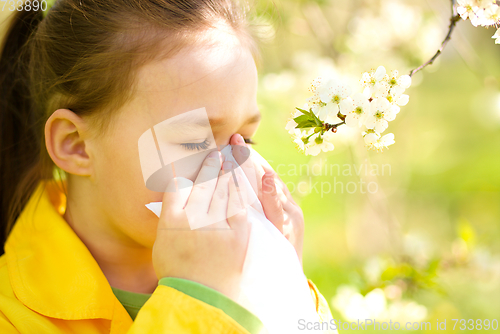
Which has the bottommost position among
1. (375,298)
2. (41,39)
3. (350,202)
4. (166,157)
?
(375,298)

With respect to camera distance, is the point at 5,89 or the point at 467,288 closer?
the point at 5,89

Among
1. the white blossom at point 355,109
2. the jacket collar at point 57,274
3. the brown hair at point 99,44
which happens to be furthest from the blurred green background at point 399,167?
the jacket collar at point 57,274

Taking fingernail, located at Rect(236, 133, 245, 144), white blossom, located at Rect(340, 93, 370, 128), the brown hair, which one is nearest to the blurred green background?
the brown hair

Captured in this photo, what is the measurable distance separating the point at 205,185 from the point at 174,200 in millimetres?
73

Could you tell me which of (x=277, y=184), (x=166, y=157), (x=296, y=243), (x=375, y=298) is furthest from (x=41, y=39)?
(x=375, y=298)

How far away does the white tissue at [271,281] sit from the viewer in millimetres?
685

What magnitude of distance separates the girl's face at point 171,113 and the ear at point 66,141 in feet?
0.11

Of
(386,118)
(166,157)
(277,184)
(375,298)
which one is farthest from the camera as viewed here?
(375,298)

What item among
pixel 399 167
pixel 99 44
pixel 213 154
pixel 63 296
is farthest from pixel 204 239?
pixel 399 167

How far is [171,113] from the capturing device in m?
0.79

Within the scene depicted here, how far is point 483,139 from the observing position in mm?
2684

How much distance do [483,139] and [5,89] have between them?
2.97 metres

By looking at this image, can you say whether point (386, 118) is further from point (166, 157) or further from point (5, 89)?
point (5, 89)

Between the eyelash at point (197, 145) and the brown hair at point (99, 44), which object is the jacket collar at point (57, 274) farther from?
the eyelash at point (197, 145)
